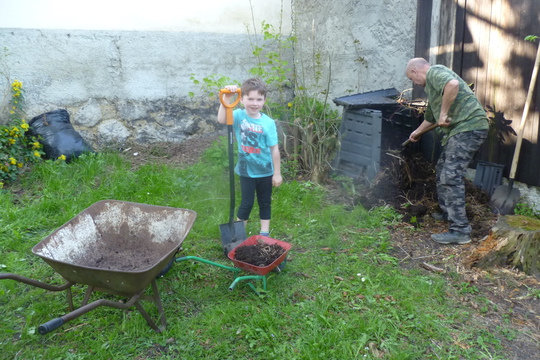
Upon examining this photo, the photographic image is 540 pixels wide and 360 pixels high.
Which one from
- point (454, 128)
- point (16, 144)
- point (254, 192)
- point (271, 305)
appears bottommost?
point (271, 305)

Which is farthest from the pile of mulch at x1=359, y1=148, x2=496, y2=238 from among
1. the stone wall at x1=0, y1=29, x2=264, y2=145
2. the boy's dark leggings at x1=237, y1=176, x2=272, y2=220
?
the stone wall at x1=0, y1=29, x2=264, y2=145

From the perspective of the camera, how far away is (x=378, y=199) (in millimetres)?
5340

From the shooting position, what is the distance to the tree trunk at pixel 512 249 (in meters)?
3.79

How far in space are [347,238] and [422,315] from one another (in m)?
1.42

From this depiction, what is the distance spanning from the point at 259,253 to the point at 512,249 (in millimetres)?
2217

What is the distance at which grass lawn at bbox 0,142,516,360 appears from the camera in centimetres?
293

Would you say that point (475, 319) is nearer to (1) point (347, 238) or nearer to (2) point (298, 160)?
(1) point (347, 238)

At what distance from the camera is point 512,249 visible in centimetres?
383

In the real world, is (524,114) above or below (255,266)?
above

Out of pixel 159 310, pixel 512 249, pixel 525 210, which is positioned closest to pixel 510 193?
pixel 525 210

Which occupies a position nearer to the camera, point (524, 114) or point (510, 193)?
point (524, 114)

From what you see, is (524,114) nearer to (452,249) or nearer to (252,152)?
(452,249)

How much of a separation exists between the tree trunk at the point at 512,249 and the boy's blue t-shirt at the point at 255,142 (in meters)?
2.03

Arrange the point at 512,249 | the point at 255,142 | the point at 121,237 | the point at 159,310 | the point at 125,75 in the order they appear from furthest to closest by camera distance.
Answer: the point at 125,75, the point at 255,142, the point at 512,249, the point at 121,237, the point at 159,310
